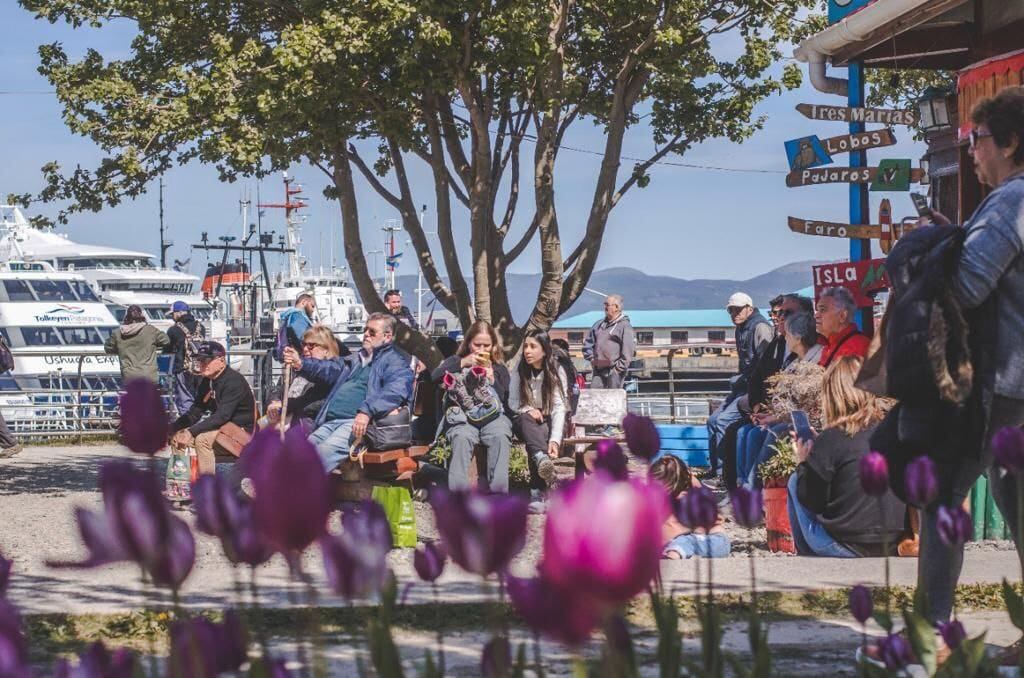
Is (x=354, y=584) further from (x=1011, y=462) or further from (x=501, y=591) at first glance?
(x=1011, y=462)

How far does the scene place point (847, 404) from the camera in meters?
6.97

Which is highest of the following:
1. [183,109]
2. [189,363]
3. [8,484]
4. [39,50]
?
[39,50]

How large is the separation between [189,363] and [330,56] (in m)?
4.33

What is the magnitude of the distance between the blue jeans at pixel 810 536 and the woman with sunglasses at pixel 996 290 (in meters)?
3.15

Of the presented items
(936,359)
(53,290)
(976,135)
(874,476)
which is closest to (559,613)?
(874,476)

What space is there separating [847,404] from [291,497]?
6058 millimetres

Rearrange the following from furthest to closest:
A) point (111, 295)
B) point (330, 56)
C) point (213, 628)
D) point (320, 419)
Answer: point (111, 295) → point (330, 56) → point (320, 419) → point (213, 628)

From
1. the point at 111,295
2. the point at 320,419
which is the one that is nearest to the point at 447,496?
the point at 320,419

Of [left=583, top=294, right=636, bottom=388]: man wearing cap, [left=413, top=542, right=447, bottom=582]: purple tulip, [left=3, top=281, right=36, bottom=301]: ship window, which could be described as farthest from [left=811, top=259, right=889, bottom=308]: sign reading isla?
[left=3, top=281, right=36, bottom=301]: ship window

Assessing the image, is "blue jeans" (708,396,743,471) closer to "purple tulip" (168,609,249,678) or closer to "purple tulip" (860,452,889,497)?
"purple tulip" (860,452,889,497)

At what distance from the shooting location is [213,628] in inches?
60.1

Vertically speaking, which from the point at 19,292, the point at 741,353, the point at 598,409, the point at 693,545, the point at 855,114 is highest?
the point at 19,292

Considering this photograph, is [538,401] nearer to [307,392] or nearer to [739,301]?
[307,392]

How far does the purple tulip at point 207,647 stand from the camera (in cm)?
142
